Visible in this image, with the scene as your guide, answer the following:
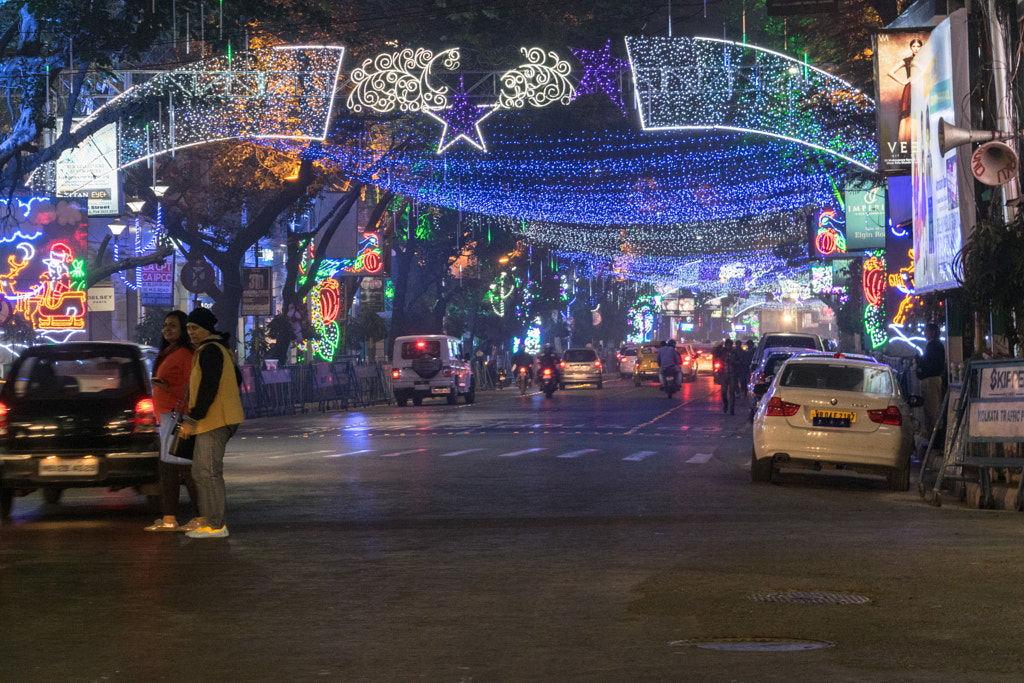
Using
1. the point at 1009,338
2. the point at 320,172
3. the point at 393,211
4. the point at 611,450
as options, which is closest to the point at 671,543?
the point at 1009,338

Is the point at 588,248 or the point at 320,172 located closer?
the point at 320,172

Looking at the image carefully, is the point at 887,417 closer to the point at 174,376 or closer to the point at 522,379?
the point at 174,376

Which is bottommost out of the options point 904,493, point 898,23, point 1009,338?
point 904,493

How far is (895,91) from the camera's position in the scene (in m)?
20.2

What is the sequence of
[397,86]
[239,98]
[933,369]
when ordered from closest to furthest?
[933,369]
[397,86]
[239,98]

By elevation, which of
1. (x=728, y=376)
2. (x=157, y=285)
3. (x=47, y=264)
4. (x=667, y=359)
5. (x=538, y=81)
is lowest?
(x=728, y=376)

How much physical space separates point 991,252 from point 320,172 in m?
27.9

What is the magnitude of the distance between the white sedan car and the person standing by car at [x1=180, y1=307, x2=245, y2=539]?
290 inches

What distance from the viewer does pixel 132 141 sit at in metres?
36.2

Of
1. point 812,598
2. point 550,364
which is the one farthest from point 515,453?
point 550,364

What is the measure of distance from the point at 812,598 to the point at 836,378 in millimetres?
8960

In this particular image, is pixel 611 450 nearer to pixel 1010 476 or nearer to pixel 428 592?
pixel 1010 476

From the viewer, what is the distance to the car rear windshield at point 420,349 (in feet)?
142

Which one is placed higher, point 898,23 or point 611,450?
point 898,23
